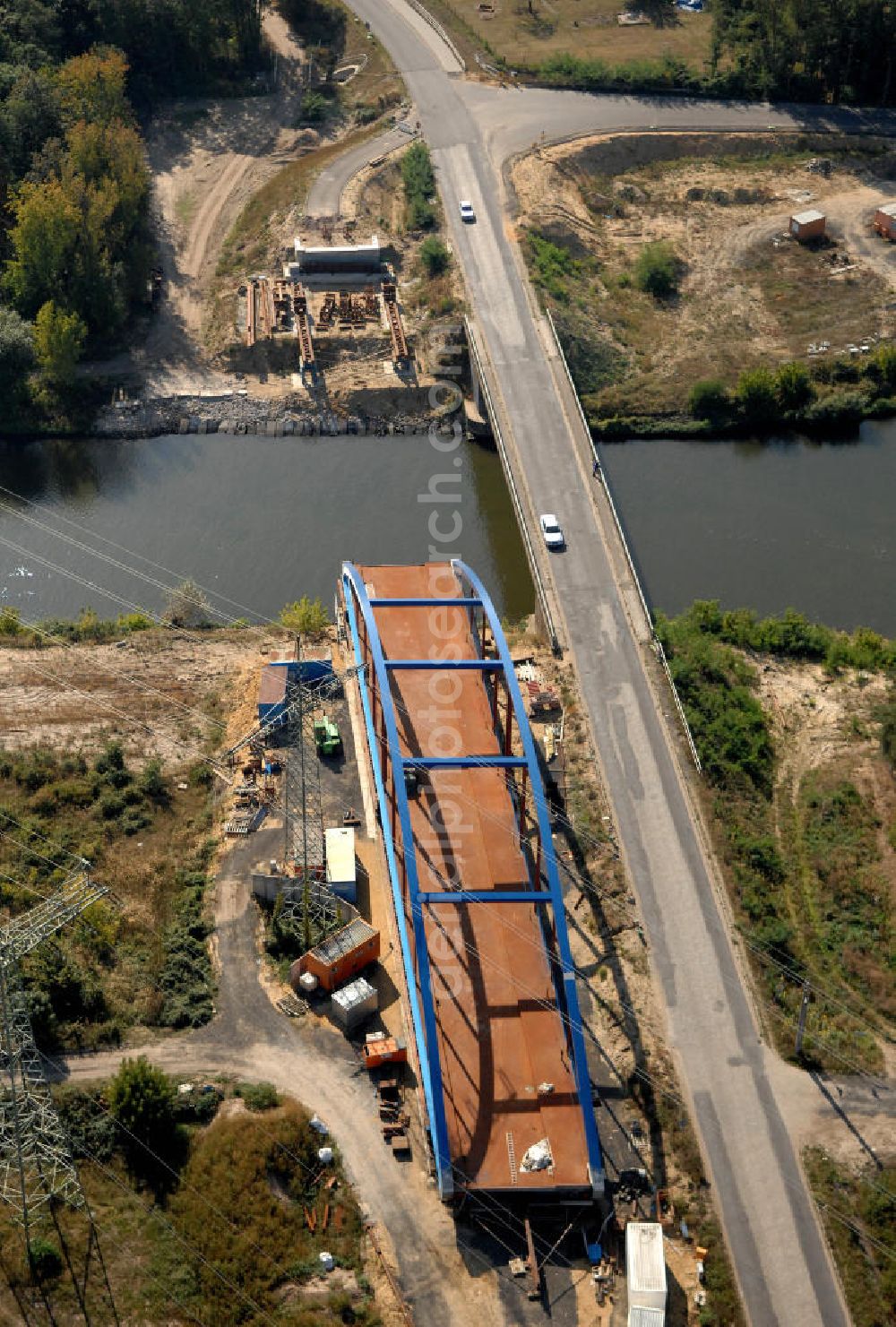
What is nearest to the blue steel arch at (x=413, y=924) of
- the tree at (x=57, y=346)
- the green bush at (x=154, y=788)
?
the green bush at (x=154, y=788)

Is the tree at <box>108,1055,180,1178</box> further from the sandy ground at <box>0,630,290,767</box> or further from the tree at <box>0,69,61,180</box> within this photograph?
the tree at <box>0,69,61,180</box>

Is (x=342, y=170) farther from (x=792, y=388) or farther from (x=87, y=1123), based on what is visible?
(x=87, y=1123)

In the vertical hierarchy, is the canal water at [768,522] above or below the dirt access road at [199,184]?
below

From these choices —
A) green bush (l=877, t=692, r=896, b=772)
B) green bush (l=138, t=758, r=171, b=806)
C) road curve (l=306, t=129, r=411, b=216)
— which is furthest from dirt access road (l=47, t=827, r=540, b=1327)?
road curve (l=306, t=129, r=411, b=216)

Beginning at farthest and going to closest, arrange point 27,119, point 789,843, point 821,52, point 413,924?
point 821,52
point 27,119
point 789,843
point 413,924

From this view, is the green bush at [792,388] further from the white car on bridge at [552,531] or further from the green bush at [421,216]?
the green bush at [421,216]

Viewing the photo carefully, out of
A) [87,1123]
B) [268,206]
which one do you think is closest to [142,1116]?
[87,1123]

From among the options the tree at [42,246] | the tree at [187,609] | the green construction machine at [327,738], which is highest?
the tree at [42,246]
